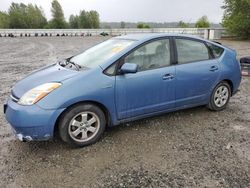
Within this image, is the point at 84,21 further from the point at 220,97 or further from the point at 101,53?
the point at 101,53

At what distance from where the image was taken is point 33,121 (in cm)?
323

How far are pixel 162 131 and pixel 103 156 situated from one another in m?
1.14

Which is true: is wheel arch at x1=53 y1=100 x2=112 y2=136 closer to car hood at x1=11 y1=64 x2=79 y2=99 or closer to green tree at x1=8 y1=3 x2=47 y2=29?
car hood at x1=11 y1=64 x2=79 y2=99

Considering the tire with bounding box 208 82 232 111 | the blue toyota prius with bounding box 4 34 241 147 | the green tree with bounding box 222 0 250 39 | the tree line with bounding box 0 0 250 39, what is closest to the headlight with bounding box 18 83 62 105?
the blue toyota prius with bounding box 4 34 241 147

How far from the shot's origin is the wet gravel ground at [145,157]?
2902mm

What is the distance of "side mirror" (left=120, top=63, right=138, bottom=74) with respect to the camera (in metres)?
3.66

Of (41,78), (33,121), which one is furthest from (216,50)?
(33,121)

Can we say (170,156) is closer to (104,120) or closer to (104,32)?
(104,120)

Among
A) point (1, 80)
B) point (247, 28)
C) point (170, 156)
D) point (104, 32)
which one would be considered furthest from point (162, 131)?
point (104, 32)

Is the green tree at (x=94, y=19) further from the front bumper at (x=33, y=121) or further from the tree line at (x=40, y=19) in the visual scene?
the front bumper at (x=33, y=121)

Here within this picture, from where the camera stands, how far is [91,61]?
4.09 metres

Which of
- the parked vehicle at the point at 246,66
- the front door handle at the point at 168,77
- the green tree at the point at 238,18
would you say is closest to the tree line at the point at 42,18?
the green tree at the point at 238,18

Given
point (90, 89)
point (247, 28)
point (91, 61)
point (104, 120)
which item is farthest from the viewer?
point (247, 28)

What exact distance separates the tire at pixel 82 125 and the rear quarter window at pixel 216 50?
2419 mm
